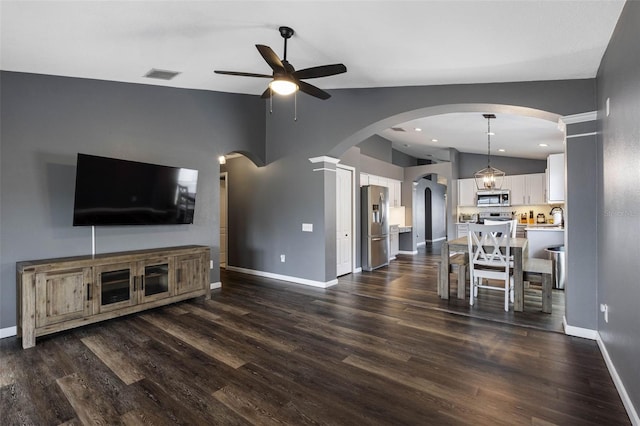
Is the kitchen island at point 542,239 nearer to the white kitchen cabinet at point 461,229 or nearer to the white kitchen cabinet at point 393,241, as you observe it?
the white kitchen cabinet at point 461,229

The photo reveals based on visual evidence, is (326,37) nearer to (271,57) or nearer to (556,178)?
(271,57)

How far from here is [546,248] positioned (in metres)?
Answer: 5.73

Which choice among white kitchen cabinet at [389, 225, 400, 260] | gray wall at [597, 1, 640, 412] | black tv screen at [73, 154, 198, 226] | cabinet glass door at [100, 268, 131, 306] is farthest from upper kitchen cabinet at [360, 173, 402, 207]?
cabinet glass door at [100, 268, 131, 306]

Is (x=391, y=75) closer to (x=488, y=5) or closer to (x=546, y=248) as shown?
(x=488, y=5)

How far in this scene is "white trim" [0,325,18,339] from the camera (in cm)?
324

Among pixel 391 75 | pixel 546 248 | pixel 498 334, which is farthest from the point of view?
pixel 546 248

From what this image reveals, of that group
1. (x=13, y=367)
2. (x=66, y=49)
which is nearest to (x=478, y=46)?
(x=66, y=49)

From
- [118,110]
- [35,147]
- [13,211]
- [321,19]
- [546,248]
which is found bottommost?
[546,248]

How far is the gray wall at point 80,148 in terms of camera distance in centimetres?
331

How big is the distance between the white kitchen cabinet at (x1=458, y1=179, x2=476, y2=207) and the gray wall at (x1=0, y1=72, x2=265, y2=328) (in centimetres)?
718

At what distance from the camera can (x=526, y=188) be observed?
8.35m

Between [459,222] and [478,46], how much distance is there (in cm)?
720

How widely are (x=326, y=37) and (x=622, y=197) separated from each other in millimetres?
2733

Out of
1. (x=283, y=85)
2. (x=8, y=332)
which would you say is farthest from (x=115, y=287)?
(x=283, y=85)
